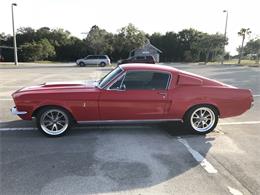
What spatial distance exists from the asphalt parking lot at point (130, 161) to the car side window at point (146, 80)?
3.28ft

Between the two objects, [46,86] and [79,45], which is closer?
[46,86]

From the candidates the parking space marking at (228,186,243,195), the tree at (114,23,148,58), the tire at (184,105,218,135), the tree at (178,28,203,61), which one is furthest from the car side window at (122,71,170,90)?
the tree at (178,28,203,61)

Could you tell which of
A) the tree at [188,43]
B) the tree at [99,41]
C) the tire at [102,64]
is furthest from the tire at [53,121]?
the tree at [188,43]

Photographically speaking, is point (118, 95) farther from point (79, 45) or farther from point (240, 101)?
point (79, 45)

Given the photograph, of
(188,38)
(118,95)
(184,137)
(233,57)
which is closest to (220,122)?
(184,137)

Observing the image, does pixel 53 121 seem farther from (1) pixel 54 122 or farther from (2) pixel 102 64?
(2) pixel 102 64

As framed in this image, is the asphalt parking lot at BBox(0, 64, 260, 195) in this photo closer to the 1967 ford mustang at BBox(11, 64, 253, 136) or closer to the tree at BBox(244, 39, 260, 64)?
the 1967 ford mustang at BBox(11, 64, 253, 136)

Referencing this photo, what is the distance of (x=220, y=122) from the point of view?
794 centimetres

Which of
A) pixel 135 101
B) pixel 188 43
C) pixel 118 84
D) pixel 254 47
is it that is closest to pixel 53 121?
pixel 118 84

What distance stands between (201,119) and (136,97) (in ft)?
4.86

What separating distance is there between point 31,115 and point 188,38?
7568 centimetres

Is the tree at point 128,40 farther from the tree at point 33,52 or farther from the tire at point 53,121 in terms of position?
the tire at point 53,121

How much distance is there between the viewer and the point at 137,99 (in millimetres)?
6480

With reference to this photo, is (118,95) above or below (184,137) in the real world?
above
